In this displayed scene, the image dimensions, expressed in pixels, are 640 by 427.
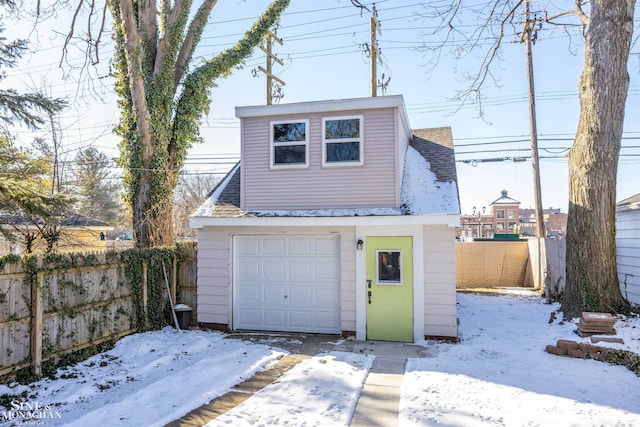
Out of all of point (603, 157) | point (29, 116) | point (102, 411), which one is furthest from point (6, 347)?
point (603, 157)

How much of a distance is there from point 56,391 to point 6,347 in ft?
2.95

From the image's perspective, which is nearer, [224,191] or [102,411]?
[102,411]

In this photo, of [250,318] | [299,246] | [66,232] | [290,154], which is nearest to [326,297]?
[299,246]

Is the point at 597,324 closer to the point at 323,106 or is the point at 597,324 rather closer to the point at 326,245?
the point at 326,245

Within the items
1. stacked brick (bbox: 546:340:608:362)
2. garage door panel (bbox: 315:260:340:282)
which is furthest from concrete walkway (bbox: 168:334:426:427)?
stacked brick (bbox: 546:340:608:362)

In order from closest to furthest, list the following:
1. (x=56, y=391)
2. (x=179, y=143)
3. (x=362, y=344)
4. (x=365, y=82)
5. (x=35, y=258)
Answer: (x=56, y=391)
(x=35, y=258)
(x=362, y=344)
(x=179, y=143)
(x=365, y=82)

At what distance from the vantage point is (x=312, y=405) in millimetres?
4867

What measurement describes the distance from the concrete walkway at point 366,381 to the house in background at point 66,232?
A: 4.24 metres

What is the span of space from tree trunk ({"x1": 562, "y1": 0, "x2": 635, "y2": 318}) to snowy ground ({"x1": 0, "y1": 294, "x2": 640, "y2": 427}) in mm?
997

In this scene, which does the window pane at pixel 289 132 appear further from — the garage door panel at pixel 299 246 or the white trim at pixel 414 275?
the white trim at pixel 414 275

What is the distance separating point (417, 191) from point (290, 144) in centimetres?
287

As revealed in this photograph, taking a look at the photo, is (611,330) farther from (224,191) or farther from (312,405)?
(224,191)

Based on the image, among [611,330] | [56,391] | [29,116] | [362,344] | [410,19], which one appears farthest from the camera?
[410,19]

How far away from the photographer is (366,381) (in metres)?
5.76
